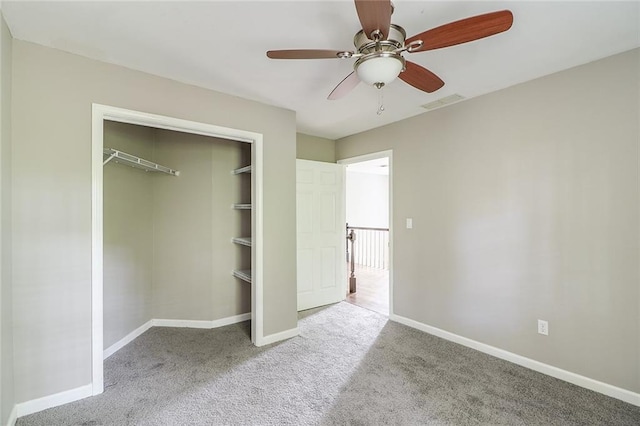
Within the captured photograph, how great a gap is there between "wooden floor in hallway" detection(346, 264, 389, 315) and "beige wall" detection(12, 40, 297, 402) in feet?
10.5

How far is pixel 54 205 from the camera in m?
2.00

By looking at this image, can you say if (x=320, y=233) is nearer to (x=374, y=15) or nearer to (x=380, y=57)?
(x=380, y=57)

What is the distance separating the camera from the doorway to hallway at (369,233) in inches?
172

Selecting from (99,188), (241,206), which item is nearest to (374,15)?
(99,188)

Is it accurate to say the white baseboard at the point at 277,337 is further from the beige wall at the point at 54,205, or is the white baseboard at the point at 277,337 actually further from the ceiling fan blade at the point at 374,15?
the ceiling fan blade at the point at 374,15

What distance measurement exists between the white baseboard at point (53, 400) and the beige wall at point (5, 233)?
11cm

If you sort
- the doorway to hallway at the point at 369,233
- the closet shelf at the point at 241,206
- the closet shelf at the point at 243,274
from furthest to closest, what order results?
the doorway to hallway at the point at 369,233 → the closet shelf at the point at 241,206 → the closet shelf at the point at 243,274

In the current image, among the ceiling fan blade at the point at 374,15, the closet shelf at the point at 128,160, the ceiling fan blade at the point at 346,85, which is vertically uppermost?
the ceiling fan blade at the point at 374,15

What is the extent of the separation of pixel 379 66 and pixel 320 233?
2.92m

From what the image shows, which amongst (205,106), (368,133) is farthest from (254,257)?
(368,133)

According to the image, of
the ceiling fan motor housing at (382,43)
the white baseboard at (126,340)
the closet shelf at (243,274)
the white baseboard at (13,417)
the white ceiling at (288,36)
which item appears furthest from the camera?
the closet shelf at (243,274)

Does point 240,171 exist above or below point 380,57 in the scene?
below

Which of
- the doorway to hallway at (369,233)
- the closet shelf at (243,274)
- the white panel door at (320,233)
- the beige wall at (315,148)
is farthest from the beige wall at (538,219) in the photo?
the closet shelf at (243,274)

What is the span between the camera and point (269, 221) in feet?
9.94
